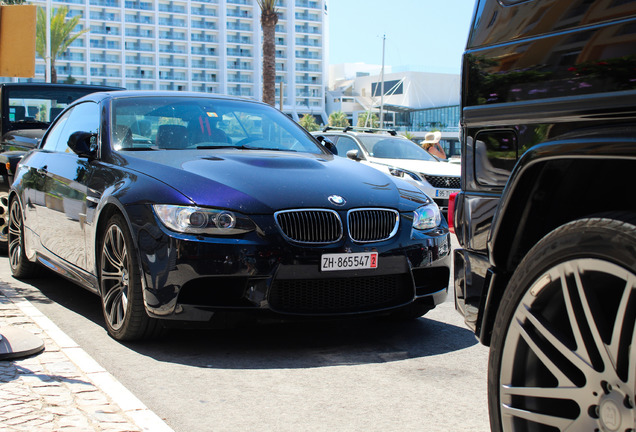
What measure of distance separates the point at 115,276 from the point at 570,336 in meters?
3.49

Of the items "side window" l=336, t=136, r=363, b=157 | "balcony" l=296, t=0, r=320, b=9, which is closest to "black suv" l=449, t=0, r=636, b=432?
"side window" l=336, t=136, r=363, b=157

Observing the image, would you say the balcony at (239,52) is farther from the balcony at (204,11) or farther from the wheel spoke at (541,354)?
the wheel spoke at (541,354)

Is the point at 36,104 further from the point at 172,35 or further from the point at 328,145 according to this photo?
the point at 172,35

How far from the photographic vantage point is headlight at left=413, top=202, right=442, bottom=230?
17.0 feet

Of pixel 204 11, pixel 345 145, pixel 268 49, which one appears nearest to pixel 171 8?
pixel 204 11

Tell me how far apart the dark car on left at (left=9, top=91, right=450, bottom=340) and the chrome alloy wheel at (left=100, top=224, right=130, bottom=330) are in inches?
0.5

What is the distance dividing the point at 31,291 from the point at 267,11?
22.7 meters

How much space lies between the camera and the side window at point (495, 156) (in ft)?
9.09

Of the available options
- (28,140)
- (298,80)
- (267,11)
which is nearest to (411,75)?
(298,80)

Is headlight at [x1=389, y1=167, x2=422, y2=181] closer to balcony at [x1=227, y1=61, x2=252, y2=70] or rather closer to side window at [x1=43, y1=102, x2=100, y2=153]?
side window at [x1=43, y1=102, x2=100, y2=153]

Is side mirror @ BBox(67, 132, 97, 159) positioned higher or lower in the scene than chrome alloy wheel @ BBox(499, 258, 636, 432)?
higher

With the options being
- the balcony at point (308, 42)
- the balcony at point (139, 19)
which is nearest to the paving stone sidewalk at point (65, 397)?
the balcony at point (139, 19)

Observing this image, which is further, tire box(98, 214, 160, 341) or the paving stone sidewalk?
tire box(98, 214, 160, 341)

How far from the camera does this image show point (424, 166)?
48.3 feet
